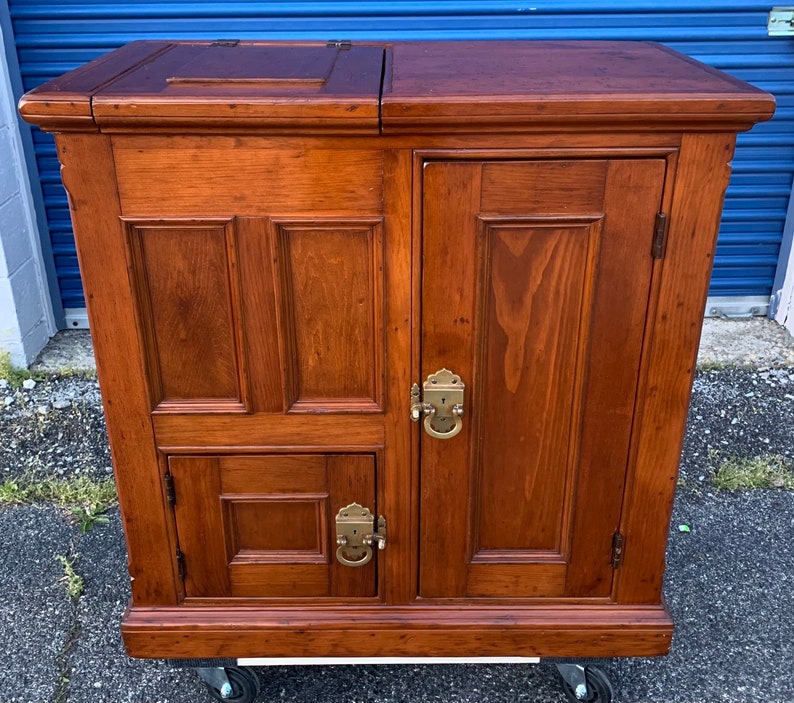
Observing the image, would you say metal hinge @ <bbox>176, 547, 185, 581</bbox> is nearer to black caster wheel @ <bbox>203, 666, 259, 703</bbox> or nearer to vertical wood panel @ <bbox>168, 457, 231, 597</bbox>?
vertical wood panel @ <bbox>168, 457, 231, 597</bbox>

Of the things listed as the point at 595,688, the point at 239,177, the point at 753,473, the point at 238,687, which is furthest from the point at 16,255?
the point at 753,473

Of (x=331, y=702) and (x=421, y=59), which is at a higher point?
(x=421, y=59)

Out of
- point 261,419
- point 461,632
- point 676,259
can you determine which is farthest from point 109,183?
point 461,632

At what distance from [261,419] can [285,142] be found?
575 millimetres

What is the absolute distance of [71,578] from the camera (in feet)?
7.89

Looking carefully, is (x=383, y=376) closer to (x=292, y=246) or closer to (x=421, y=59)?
(x=292, y=246)

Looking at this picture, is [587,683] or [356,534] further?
[587,683]

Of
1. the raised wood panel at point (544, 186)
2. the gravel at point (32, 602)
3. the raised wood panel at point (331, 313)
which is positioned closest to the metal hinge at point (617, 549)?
the raised wood panel at point (331, 313)

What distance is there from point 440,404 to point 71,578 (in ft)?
4.72

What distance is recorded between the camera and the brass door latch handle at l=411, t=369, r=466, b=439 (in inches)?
63.7

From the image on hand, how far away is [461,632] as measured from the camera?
182 centimetres

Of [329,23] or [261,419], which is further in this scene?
[329,23]

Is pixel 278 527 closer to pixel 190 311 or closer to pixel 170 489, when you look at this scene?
pixel 170 489

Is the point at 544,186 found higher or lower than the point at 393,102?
lower
